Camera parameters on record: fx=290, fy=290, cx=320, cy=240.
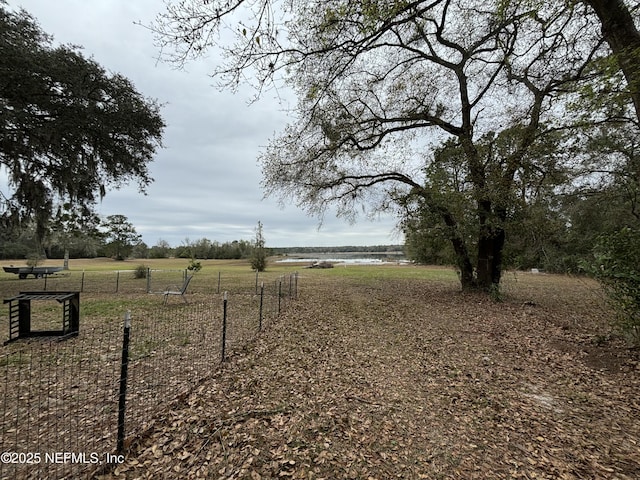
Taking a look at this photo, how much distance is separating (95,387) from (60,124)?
9.49m

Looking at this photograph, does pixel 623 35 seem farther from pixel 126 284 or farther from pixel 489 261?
pixel 126 284

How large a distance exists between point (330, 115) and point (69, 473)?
9351 millimetres

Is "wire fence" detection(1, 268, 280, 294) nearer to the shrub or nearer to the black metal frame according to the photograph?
the black metal frame

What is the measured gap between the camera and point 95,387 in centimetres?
326

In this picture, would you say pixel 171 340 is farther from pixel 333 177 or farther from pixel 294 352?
pixel 333 177

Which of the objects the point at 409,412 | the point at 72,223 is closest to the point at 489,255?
the point at 409,412

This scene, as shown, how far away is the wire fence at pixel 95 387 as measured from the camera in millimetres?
2201

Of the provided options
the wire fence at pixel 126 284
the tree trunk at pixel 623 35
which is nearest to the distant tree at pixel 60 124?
the wire fence at pixel 126 284

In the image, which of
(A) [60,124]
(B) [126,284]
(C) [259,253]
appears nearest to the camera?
(A) [60,124]

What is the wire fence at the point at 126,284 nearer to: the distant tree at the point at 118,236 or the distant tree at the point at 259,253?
the distant tree at the point at 259,253

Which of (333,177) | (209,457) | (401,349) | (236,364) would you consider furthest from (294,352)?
(333,177)

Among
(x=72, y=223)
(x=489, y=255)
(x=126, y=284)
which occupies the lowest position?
(x=126, y=284)

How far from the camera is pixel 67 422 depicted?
2588 millimetres

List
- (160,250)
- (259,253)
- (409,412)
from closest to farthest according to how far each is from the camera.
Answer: (409,412) → (259,253) → (160,250)
